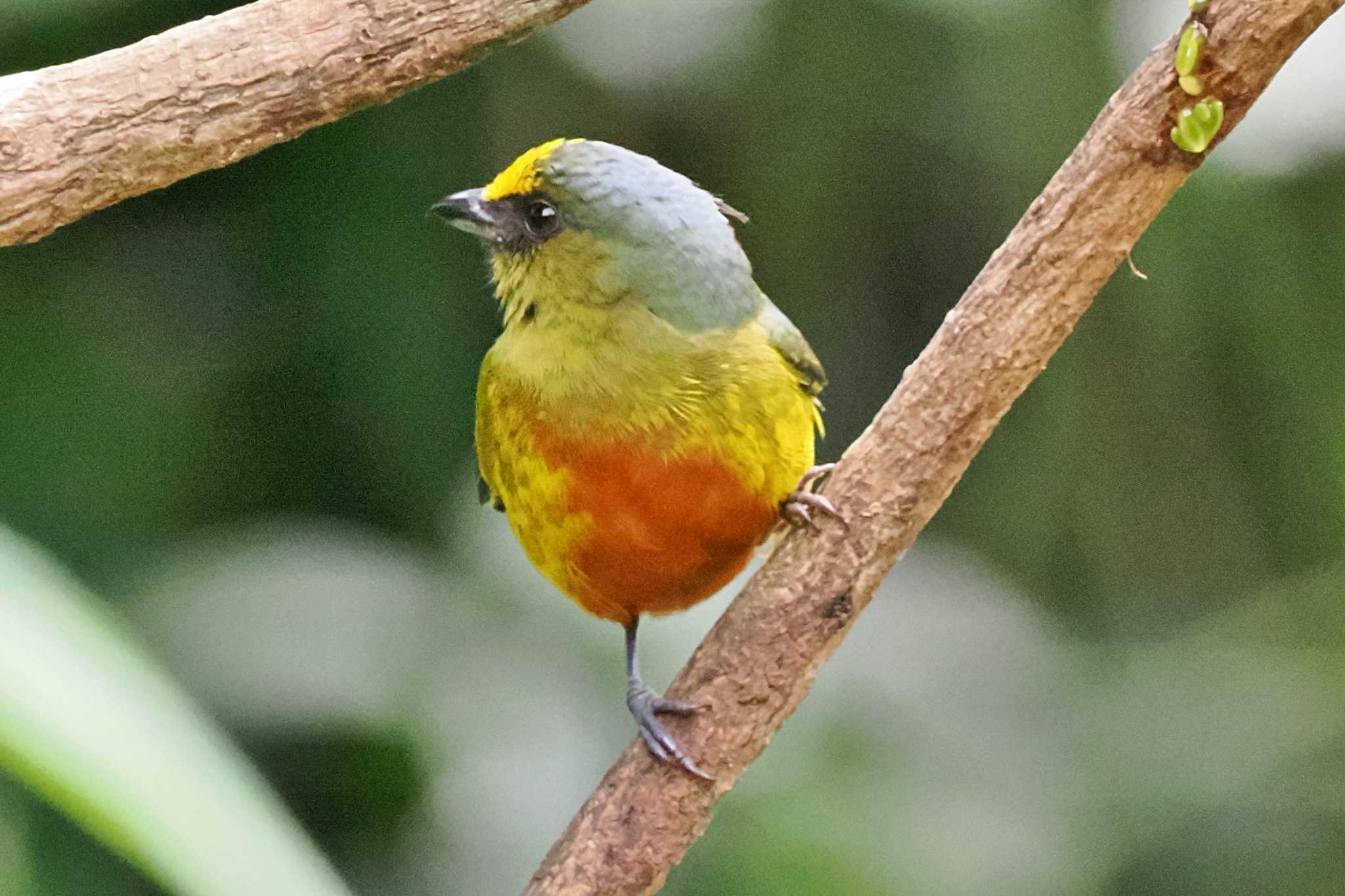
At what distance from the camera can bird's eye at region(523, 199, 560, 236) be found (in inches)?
58.9

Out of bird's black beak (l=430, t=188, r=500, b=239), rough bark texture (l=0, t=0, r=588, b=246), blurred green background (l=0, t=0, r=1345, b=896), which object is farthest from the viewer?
blurred green background (l=0, t=0, r=1345, b=896)

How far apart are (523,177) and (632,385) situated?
0.27m

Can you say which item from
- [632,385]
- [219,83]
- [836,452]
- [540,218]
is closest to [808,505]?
[632,385]

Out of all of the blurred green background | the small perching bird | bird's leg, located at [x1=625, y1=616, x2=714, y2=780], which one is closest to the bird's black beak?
the small perching bird

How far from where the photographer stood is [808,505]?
1.43 meters

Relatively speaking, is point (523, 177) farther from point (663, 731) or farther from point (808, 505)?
point (663, 731)

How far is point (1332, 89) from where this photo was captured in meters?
2.38

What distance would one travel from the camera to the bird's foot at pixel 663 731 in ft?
4.62

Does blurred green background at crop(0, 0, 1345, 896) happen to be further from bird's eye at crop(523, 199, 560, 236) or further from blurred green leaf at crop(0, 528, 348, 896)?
bird's eye at crop(523, 199, 560, 236)

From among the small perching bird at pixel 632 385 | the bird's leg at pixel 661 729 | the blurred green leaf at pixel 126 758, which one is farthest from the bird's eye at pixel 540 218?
the blurred green leaf at pixel 126 758

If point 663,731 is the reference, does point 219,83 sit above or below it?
above

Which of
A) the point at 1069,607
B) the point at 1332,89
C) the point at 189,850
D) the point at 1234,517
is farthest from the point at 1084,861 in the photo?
the point at 189,850

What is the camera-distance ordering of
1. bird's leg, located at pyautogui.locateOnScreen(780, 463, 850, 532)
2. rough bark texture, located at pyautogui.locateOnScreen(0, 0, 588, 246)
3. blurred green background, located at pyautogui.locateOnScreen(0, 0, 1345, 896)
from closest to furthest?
rough bark texture, located at pyautogui.locateOnScreen(0, 0, 588, 246), bird's leg, located at pyautogui.locateOnScreen(780, 463, 850, 532), blurred green background, located at pyautogui.locateOnScreen(0, 0, 1345, 896)

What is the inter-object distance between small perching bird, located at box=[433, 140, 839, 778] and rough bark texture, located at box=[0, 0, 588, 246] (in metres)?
0.33
